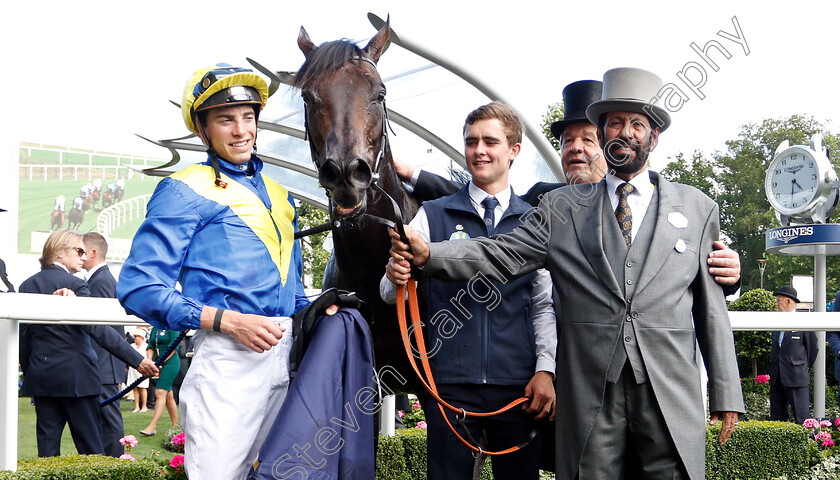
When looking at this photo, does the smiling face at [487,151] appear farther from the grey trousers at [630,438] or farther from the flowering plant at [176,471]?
the flowering plant at [176,471]

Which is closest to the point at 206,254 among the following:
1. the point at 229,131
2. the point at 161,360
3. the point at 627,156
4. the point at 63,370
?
the point at 229,131

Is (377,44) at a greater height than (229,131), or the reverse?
(377,44)

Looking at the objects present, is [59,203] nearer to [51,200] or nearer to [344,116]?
[51,200]

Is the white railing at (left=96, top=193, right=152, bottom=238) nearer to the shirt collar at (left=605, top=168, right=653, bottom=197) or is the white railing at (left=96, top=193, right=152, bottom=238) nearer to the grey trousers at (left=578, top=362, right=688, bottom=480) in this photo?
the shirt collar at (left=605, top=168, right=653, bottom=197)

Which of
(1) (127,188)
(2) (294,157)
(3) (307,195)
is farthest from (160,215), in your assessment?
(1) (127,188)

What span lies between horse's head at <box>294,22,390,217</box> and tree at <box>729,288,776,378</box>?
35.9ft

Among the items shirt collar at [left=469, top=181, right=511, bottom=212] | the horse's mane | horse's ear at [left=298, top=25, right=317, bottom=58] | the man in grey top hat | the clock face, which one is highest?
the clock face

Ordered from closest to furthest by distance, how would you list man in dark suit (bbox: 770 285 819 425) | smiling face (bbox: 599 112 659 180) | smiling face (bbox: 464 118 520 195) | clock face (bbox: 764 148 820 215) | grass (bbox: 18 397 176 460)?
smiling face (bbox: 599 112 659 180), smiling face (bbox: 464 118 520 195), grass (bbox: 18 397 176 460), man in dark suit (bbox: 770 285 819 425), clock face (bbox: 764 148 820 215)

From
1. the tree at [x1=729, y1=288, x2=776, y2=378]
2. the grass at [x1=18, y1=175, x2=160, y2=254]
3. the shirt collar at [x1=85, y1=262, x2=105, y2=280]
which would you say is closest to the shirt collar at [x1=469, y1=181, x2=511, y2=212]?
the shirt collar at [x1=85, y1=262, x2=105, y2=280]

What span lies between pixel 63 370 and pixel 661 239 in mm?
4282

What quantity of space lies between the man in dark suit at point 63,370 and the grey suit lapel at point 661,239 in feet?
12.1

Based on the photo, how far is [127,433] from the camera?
31.7 feet

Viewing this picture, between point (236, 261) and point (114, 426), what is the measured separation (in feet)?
14.3

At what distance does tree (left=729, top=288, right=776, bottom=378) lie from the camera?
1215 cm
